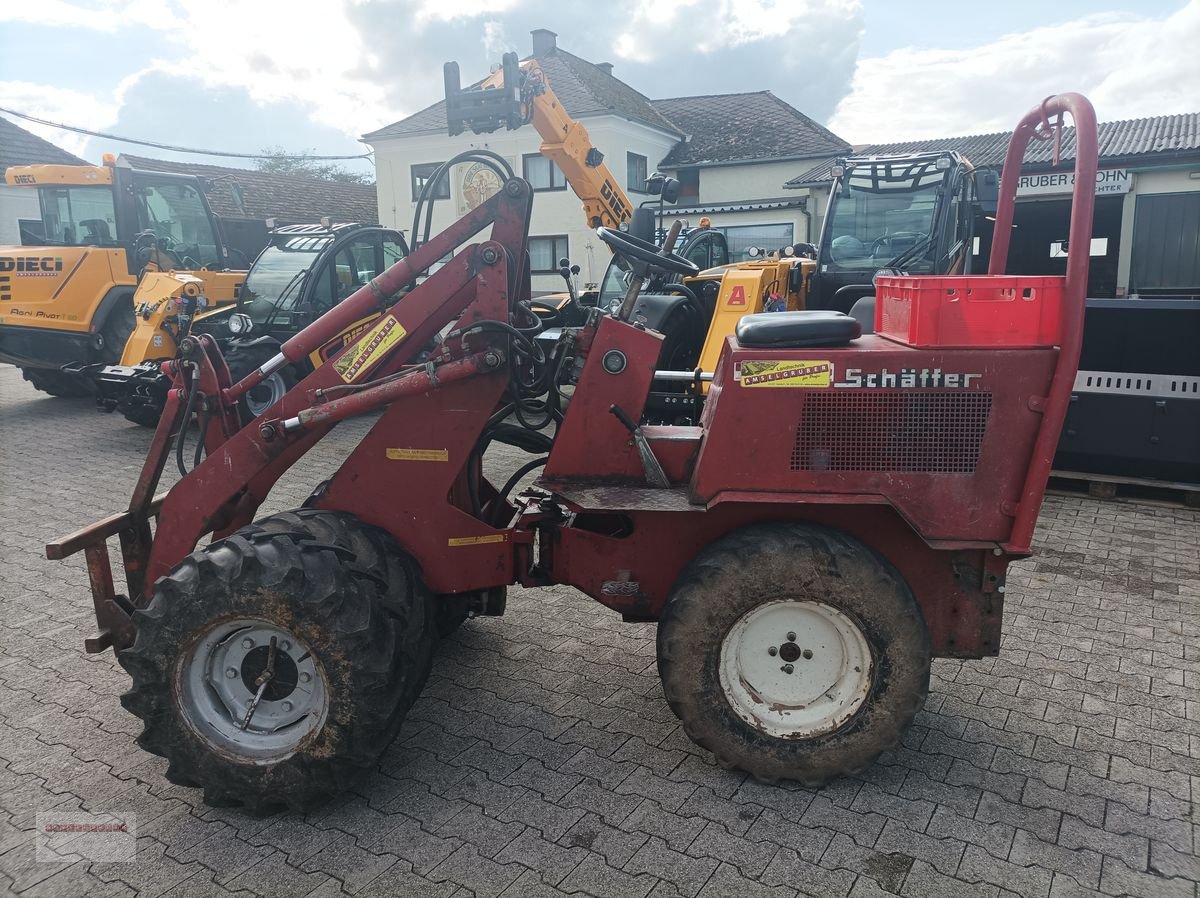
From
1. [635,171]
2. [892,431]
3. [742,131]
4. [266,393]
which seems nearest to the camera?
[892,431]

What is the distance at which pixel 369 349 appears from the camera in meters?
3.54

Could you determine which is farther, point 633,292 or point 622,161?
point 622,161

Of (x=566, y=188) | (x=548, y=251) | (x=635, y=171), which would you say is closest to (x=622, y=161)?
(x=635, y=171)

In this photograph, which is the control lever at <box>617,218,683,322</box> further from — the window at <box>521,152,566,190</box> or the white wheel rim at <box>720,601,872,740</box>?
the window at <box>521,152,566,190</box>

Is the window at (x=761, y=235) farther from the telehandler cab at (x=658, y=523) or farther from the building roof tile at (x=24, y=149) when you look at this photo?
the telehandler cab at (x=658, y=523)

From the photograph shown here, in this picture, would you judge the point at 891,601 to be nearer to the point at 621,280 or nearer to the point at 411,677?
the point at 411,677

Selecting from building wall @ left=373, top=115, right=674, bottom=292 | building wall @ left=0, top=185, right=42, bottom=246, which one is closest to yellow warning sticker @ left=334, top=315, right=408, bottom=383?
building wall @ left=373, top=115, right=674, bottom=292

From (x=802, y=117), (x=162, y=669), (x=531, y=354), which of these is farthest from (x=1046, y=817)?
(x=802, y=117)

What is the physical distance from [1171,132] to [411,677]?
85.8 feet

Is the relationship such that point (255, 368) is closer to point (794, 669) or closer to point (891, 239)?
point (891, 239)

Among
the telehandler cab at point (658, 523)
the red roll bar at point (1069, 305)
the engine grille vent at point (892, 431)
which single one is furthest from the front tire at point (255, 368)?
the red roll bar at point (1069, 305)

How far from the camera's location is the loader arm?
9.09 m

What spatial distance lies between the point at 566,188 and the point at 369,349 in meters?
25.6

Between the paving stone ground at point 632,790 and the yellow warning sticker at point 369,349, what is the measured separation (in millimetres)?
1497
